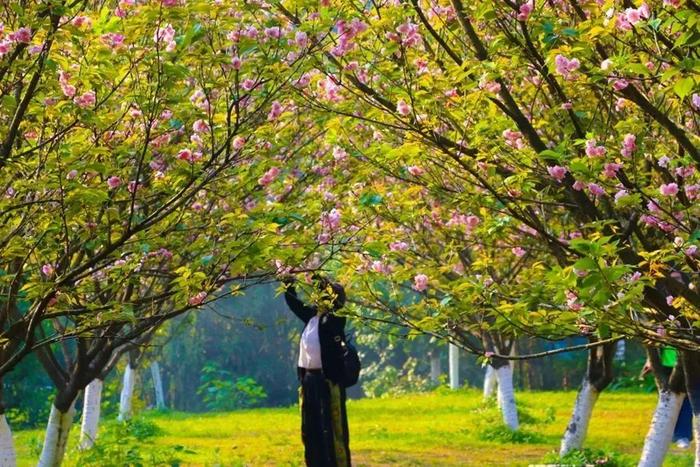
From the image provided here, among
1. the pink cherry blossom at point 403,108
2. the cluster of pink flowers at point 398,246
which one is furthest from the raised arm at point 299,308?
the pink cherry blossom at point 403,108

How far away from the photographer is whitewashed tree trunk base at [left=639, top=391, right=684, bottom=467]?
37.9 feet

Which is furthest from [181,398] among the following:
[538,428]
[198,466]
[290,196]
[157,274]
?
[157,274]

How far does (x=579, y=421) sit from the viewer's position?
1433 centimetres

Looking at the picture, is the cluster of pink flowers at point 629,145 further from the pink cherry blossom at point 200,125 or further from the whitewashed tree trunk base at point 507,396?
the whitewashed tree trunk base at point 507,396

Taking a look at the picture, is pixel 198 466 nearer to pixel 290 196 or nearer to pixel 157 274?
pixel 290 196

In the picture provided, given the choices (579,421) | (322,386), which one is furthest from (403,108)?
(579,421)

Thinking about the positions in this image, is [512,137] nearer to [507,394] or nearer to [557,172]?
[557,172]

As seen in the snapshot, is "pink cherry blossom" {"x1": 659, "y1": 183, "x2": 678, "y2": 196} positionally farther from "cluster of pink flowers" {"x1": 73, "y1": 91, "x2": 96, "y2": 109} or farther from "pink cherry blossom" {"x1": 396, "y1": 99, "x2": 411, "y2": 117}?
Answer: "cluster of pink flowers" {"x1": 73, "y1": 91, "x2": 96, "y2": 109}

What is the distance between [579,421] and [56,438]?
682cm

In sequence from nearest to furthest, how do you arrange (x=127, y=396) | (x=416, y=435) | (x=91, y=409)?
(x=91, y=409) < (x=416, y=435) < (x=127, y=396)

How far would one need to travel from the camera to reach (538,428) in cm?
2111

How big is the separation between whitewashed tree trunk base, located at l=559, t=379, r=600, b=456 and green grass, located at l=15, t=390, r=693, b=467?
0.68 m

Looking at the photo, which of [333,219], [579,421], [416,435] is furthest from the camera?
[416,435]

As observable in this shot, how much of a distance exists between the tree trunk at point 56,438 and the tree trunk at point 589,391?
21.1 feet
